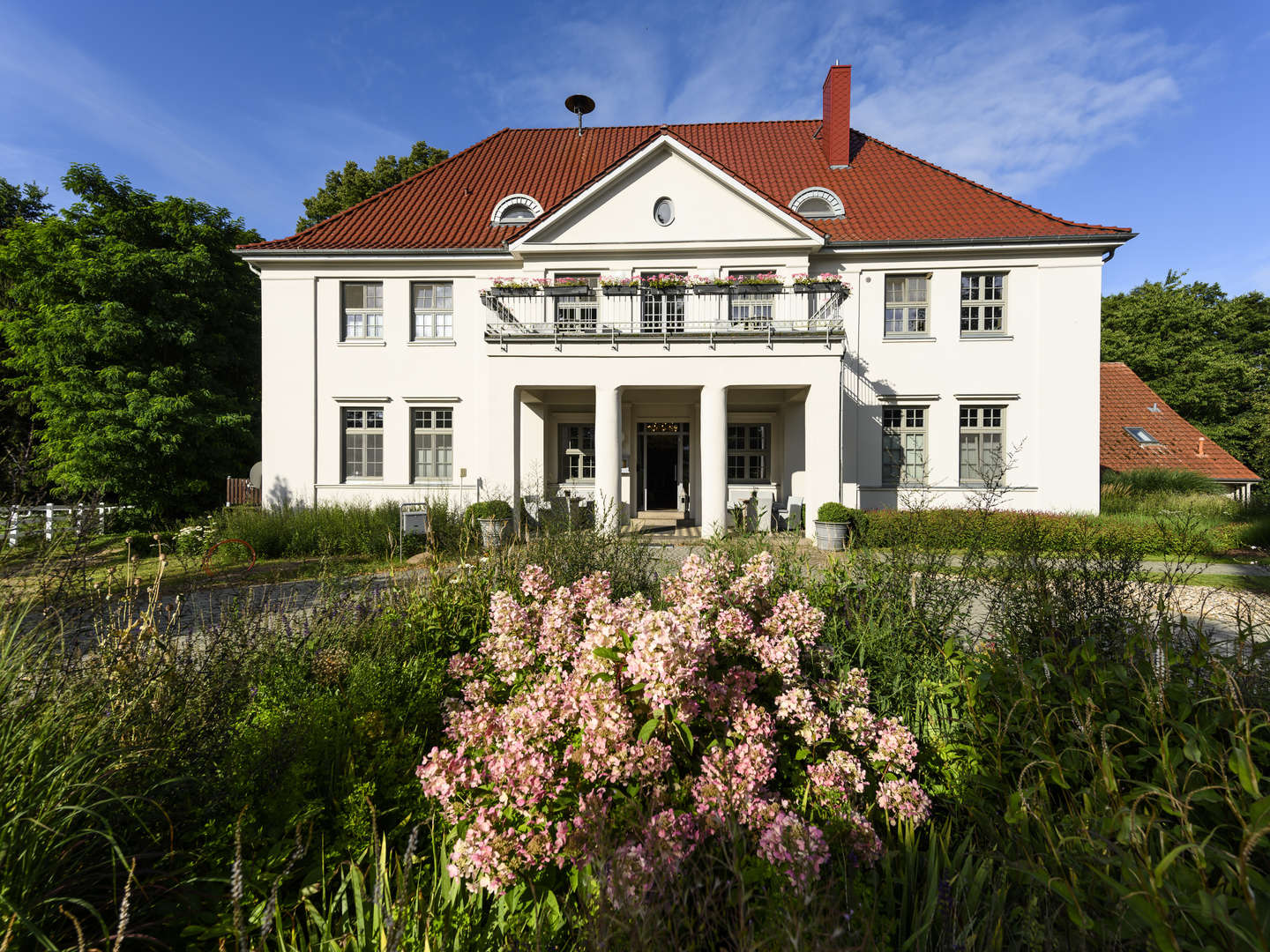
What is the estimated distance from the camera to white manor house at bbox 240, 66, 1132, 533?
39.2 feet

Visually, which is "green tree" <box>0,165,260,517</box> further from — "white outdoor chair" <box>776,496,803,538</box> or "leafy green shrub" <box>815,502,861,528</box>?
"leafy green shrub" <box>815,502,861,528</box>

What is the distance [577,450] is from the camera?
15.9m

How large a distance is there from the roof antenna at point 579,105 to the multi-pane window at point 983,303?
1372 cm

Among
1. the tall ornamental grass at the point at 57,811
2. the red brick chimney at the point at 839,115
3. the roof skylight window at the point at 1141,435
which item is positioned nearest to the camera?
the tall ornamental grass at the point at 57,811

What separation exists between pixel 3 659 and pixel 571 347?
1045cm

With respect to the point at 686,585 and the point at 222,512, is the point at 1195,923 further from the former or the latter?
the point at 222,512

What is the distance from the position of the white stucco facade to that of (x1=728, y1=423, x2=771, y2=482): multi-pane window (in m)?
0.61

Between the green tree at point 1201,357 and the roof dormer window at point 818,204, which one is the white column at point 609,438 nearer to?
the roof dormer window at point 818,204

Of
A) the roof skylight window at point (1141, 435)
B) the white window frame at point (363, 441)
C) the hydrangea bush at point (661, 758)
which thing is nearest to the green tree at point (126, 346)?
the white window frame at point (363, 441)

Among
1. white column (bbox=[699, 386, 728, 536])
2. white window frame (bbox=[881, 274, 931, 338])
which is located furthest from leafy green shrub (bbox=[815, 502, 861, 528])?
white window frame (bbox=[881, 274, 931, 338])

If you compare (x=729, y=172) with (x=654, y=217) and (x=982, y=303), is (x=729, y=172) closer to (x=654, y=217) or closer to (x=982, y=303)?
(x=654, y=217)

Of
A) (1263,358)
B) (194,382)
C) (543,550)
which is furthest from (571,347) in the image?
(1263,358)

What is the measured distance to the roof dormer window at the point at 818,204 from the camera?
1428cm

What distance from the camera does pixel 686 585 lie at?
A: 2693 millimetres
